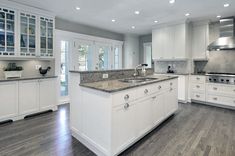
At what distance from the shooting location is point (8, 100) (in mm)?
3221

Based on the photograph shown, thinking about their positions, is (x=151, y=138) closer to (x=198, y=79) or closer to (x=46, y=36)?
(x=198, y=79)

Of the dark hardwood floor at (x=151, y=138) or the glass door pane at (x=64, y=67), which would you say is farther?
the glass door pane at (x=64, y=67)

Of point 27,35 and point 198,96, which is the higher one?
point 27,35

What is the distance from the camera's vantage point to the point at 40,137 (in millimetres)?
2580

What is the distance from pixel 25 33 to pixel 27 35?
6cm

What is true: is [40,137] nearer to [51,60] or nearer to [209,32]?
[51,60]

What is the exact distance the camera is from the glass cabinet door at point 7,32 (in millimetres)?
3223

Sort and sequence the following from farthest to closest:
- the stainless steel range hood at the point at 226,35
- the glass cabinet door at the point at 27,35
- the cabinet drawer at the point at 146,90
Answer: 1. the stainless steel range hood at the point at 226,35
2. the glass cabinet door at the point at 27,35
3. the cabinet drawer at the point at 146,90

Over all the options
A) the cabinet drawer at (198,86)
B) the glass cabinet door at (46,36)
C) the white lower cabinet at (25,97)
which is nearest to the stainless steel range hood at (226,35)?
the cabinet drawer at (198,86)

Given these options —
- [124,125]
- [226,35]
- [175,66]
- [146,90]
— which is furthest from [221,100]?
[124,125]

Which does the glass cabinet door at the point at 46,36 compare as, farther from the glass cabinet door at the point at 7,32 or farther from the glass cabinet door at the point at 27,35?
the glass cabinet door at the point at 7,32

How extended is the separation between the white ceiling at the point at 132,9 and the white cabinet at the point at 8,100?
1895 mm

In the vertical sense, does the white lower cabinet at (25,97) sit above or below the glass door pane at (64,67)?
below

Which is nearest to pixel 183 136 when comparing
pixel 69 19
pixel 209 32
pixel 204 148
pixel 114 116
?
pixel 204 148
